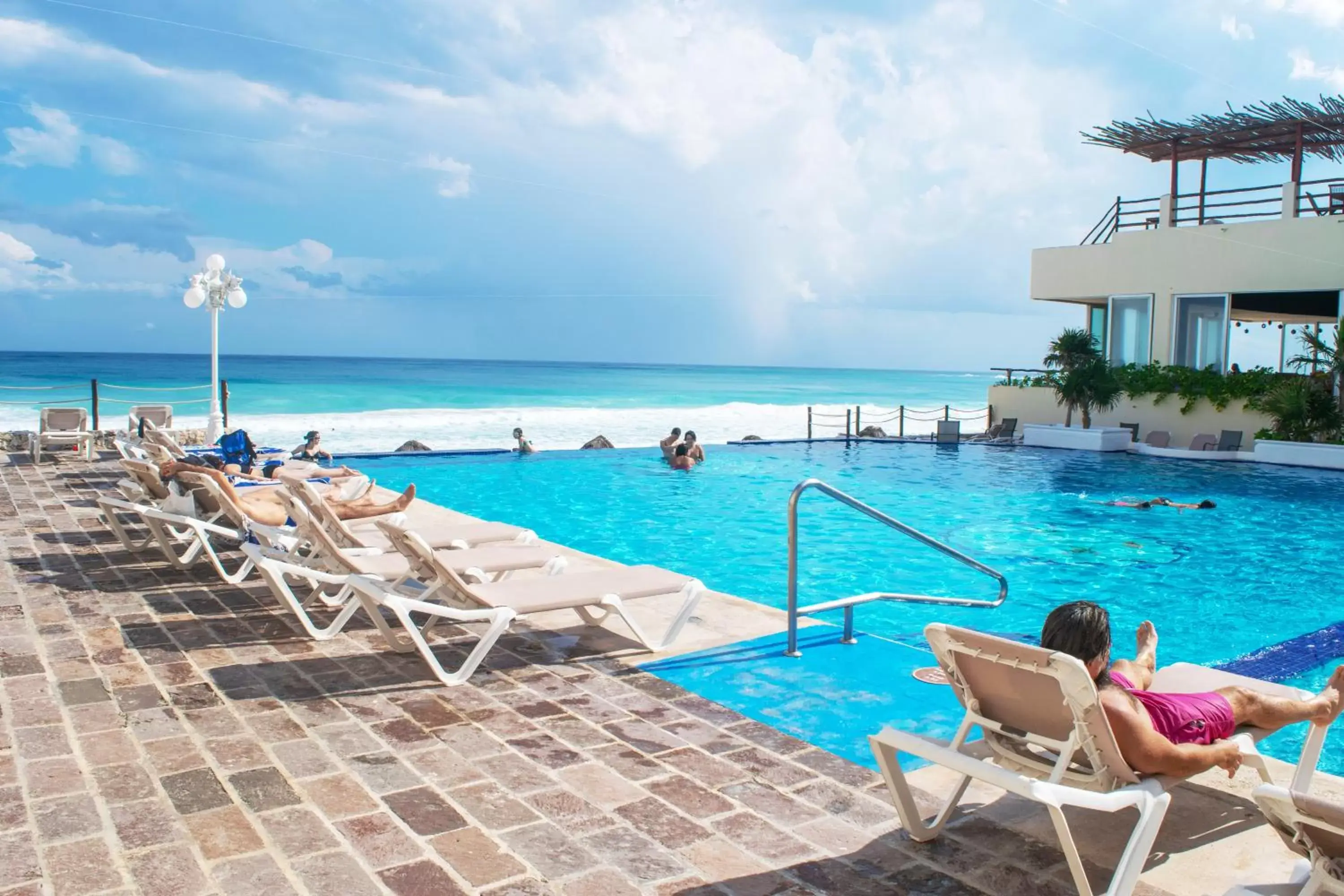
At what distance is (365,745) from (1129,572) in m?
7.99

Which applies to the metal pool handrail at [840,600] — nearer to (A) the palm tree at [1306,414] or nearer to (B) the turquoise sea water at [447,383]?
(A) the palm tree at [1306,414]

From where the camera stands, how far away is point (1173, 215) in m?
22.6

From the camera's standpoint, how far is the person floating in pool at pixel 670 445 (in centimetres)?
1783

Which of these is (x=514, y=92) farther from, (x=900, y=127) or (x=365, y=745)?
(x=365, y=745)

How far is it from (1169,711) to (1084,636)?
0.36 m

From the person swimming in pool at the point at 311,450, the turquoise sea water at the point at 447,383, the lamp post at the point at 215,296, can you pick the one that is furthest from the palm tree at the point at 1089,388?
the turquoise sea water at the point at 447,383

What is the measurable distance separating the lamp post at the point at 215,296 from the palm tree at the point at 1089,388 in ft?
53.1

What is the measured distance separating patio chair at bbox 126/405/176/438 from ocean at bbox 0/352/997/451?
0.46 meters

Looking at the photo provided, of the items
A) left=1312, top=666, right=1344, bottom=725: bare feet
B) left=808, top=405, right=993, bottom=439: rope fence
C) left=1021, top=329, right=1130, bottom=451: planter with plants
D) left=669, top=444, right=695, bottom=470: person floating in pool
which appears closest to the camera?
left=1312, top=666, right=1344, bottom=725: bare feet

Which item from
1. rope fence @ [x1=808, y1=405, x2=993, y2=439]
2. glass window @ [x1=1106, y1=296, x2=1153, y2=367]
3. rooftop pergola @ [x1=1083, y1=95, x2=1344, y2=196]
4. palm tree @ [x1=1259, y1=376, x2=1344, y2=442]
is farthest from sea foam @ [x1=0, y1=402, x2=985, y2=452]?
palm tree @ [x1=1259, y1=376, x2=1344, y2=442]

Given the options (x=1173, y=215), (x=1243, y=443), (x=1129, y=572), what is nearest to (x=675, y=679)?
(x=1129, y=572)

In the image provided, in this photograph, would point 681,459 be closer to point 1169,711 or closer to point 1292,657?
point 1292,657

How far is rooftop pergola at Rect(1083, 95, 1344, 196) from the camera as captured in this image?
20.5 m

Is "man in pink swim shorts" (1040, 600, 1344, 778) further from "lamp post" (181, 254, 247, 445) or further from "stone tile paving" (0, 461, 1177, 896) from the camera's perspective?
"lamp post" (181, 254, 247, 445)
